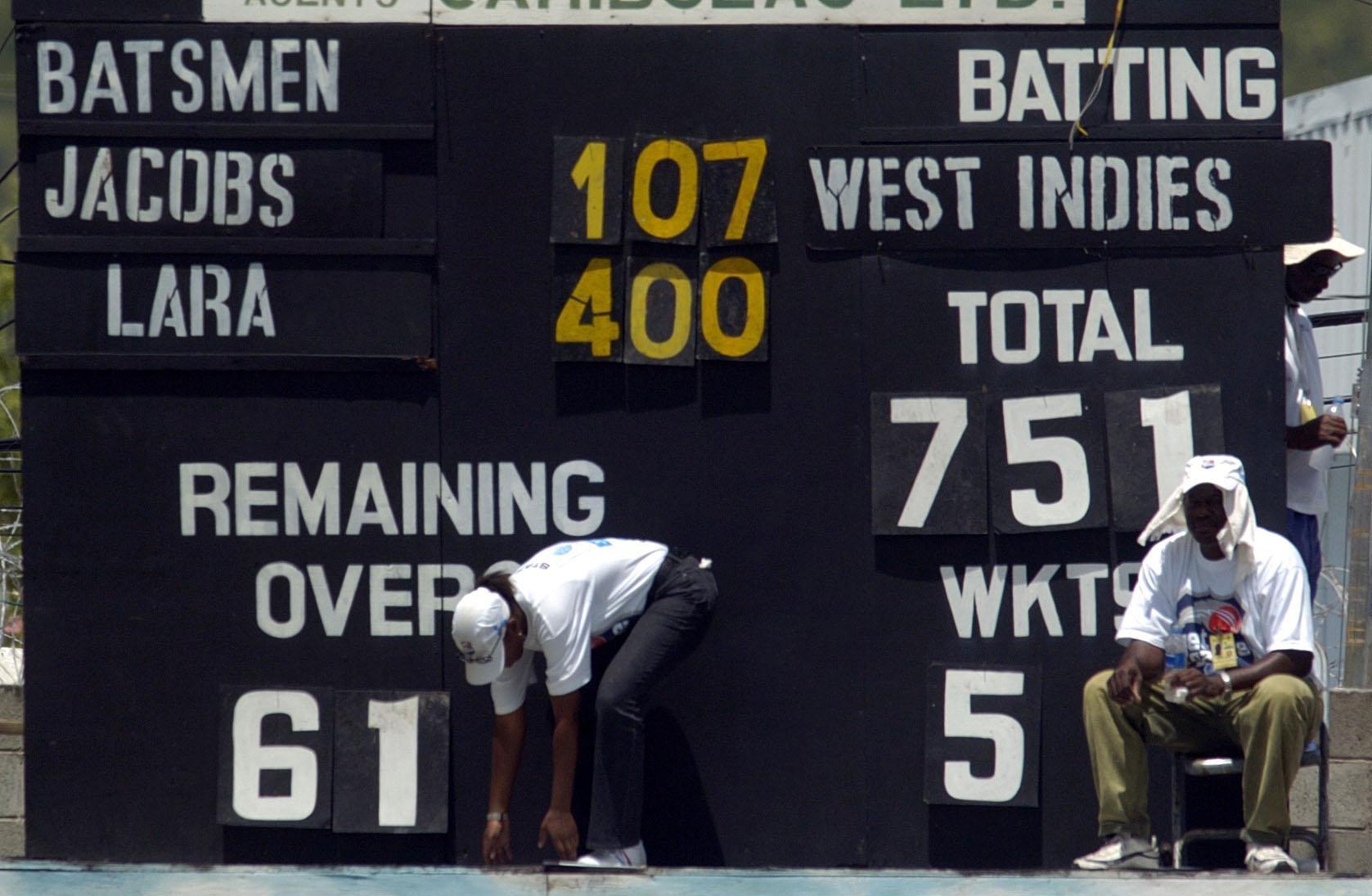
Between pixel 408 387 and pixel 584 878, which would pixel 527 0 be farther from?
pixel 584 878

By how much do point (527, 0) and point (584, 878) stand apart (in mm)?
3131

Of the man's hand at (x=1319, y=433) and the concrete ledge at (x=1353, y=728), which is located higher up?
the man's hand at (x=1319, y=433)

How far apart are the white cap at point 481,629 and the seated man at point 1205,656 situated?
2050mm

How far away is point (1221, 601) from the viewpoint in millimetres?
5855

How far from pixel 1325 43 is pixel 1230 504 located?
31.1 feet

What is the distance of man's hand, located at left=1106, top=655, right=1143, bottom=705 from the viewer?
19.0 ft

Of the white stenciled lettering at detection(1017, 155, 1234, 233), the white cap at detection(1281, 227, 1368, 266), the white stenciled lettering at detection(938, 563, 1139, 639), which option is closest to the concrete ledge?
the white stenciled lettering at detection(938, 563, 1139, 639)

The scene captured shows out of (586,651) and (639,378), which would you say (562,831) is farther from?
(639,378)

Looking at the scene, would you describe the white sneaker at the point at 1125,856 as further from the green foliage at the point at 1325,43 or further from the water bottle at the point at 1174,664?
the green foliage at the point at 1325,43

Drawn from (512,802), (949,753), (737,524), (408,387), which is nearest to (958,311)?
(737,524)

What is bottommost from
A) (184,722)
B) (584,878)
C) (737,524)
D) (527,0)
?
(584,878)

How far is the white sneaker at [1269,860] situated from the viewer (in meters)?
5.57

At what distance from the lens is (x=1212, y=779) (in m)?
6.23

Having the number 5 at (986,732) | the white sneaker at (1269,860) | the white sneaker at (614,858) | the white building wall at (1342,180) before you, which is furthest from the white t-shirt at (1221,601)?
the white building wall at (1342,180)
